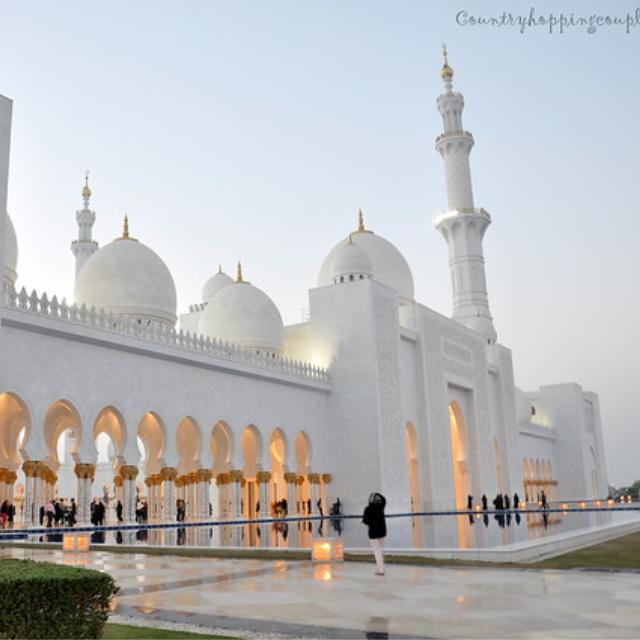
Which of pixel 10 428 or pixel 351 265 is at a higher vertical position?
pixel 351 265

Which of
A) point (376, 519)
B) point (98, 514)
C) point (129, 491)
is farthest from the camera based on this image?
point (98, 514)

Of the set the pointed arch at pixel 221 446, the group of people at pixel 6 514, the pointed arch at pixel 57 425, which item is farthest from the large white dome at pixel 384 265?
the group of people at pixel 6 514

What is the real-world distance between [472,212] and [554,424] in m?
15.4

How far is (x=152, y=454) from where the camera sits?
1656cm

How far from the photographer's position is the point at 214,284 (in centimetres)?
3088

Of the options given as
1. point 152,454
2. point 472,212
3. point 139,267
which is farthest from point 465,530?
point 472,212

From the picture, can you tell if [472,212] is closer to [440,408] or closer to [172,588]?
[440,408]

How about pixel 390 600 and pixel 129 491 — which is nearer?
pixel 390 600

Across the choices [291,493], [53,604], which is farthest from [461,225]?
[53,604]

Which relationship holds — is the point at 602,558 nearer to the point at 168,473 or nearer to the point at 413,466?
the point at 168,473

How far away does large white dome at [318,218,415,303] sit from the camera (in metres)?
25.6

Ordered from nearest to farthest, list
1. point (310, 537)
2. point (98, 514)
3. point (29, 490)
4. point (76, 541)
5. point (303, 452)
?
1. point (76, 541)
2. point (310, 537)
3. point (29, 490)
4. point (98, 514)
5. point (303, 452)

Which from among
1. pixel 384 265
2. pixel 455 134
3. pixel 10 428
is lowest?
pixel 10 428

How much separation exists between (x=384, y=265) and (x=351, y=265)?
2999 mm
